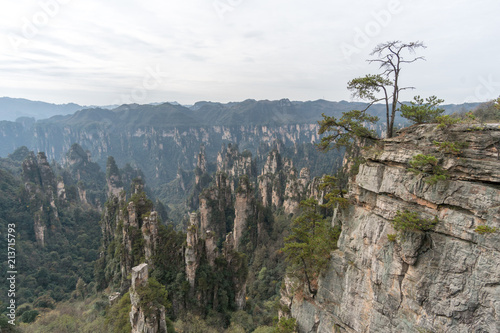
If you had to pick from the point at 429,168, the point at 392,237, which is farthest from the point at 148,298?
the point at 429,168

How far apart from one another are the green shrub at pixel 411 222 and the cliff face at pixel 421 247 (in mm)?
330

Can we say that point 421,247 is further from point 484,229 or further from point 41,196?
point 41,196

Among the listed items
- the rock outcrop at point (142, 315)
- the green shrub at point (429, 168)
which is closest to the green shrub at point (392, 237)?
the green shrub at point (429, 168)

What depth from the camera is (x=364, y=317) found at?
49.8 feet

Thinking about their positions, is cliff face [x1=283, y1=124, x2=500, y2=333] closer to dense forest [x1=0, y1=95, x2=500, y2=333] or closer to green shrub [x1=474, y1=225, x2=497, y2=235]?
green shrub [x1=474, y1=225, x2=497, y2=235]

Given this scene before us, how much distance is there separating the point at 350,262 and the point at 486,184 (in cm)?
845

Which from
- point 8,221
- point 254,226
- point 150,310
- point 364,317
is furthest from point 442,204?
point 8,221

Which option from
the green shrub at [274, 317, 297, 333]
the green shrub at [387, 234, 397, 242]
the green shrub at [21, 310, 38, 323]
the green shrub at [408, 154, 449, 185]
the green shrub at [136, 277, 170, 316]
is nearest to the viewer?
the green shrub at [408, 154, 449, 185]

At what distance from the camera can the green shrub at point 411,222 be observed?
12.3 metres

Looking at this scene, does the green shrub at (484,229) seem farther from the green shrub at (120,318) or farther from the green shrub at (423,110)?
the green shrub at (120,318)

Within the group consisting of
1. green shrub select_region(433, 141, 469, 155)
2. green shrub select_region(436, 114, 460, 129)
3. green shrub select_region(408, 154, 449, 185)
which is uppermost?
green shrub select_region(436, 114, 460, 129)

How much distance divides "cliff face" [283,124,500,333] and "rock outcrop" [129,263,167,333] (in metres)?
12.8

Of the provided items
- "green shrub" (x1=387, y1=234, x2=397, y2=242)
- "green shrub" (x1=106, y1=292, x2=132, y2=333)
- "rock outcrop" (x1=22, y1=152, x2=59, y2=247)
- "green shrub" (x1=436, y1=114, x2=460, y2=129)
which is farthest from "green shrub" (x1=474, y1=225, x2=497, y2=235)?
"rock outcrop" (x1=22, y1=152, x2=59, y2=247)

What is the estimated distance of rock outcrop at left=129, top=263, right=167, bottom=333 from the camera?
19344 millimetres
